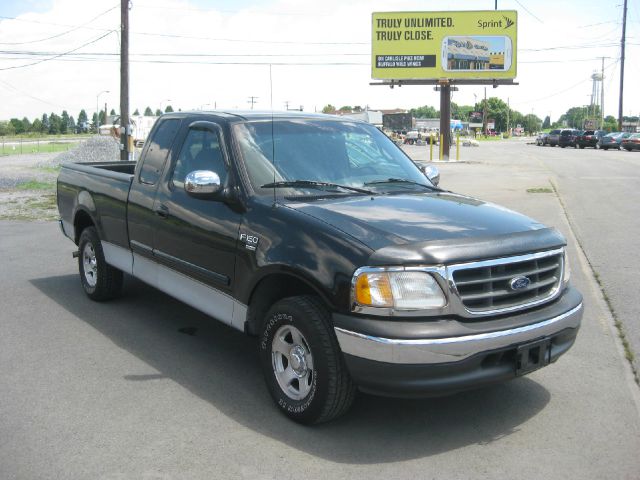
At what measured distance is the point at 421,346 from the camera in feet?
11.7

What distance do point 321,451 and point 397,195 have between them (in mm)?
1870

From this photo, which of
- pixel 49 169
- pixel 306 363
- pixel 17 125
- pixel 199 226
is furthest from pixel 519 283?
pixel 17 125

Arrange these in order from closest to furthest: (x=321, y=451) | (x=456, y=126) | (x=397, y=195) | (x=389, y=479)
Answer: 1. (x=389, y=479)
2. (x=321, y=451)
3. (x=397, y=195)
4. (x=456, y=126)

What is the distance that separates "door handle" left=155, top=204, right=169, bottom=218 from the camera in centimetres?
Answer: 543

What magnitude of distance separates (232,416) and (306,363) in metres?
0.64

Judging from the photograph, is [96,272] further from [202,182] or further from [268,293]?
[268,293]

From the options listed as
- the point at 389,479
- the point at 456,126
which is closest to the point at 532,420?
the point at 389,479

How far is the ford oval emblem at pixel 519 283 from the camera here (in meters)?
3.89

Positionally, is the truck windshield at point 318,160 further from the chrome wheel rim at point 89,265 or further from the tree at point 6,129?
the tree at point 6,129

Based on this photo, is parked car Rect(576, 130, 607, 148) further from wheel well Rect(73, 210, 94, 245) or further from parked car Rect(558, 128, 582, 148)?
wheel well Rect(73, 210, 94, 245)

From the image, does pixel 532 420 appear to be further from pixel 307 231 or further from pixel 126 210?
pixel 126 210

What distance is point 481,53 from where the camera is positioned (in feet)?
134

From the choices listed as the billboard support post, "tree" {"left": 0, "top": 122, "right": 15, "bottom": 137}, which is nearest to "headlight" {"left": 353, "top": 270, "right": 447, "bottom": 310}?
the billboard support post

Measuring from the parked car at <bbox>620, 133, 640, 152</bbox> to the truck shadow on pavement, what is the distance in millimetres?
→ 50917
